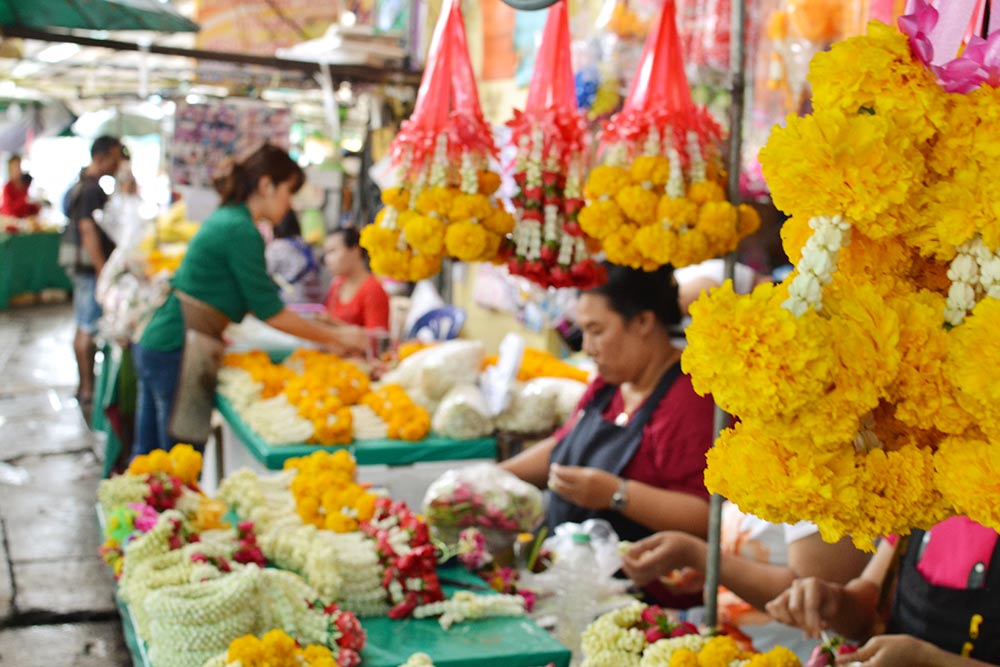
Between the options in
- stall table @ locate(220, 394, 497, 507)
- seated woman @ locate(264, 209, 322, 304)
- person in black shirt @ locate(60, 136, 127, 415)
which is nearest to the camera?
stall table @ locate(220, 394, 497, 507)

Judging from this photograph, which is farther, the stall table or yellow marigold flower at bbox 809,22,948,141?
the stall table

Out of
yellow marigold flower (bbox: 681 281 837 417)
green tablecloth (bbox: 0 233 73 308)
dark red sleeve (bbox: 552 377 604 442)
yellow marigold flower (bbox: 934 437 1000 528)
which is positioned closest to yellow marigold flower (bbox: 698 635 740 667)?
yellow marigold flower (bbox: 934 437 1000 528)

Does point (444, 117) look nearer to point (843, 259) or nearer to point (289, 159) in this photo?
point (843, 259)

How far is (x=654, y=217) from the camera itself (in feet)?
7.34

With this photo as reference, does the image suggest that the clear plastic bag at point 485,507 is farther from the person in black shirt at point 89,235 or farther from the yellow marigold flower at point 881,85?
the person in black shirt at point 89,235

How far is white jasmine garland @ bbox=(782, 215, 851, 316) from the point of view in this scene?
1118 mm

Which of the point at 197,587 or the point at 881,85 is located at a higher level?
the point at 881,85

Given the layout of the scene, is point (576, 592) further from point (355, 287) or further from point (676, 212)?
point (355, 287)

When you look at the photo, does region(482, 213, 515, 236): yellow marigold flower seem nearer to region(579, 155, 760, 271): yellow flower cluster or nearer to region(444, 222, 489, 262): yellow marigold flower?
region(444, 222, 489, 262): yellow marigold flower

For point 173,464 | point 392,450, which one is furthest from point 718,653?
point 392,450

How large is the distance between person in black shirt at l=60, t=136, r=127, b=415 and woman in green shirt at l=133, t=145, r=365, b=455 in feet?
8.56

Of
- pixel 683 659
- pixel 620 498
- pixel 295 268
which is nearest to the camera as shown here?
pixel 683 659

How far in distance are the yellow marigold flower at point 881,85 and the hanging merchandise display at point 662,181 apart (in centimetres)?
101

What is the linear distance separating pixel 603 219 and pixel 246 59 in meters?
5.23
